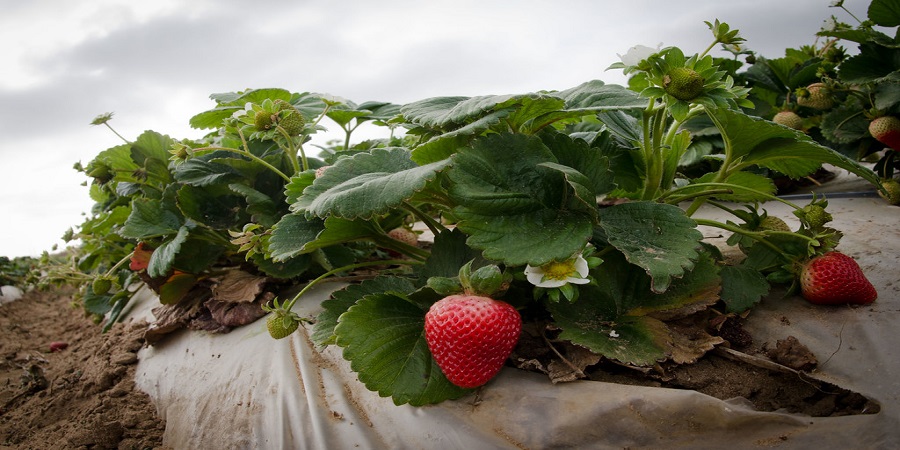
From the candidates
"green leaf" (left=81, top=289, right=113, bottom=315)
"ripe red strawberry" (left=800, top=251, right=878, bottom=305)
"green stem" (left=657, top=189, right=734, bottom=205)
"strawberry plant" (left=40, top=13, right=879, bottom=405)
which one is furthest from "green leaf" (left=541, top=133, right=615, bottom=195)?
"green leaf" (left=81, top=289, right=113, bottom=315)

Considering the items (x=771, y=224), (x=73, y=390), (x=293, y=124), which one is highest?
(x=293, y=124)

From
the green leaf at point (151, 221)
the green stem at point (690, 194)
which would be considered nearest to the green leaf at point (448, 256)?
the green stem at point (690, 194)

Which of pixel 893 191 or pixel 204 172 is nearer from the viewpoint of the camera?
pixel 204 172

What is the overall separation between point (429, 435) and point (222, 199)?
0.93m

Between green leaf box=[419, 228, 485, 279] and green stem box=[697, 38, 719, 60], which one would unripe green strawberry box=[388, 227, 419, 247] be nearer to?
green leaf box=[419, 228, 485, 279]

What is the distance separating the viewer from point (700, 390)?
1.03 meters

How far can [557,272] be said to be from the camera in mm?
1003

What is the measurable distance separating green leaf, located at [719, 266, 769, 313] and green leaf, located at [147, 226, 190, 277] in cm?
123

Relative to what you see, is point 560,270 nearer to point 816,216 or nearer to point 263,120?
point 816,216

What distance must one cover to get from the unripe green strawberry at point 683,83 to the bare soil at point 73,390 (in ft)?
4.18

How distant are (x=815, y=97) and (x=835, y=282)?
111 cm

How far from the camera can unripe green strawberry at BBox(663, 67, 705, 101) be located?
989 mm

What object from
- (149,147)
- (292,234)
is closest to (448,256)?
(292,234)

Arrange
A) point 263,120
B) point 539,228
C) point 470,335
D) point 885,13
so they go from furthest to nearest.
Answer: point 885,13 → point 263,120 → point 539,228 → point 470,335
